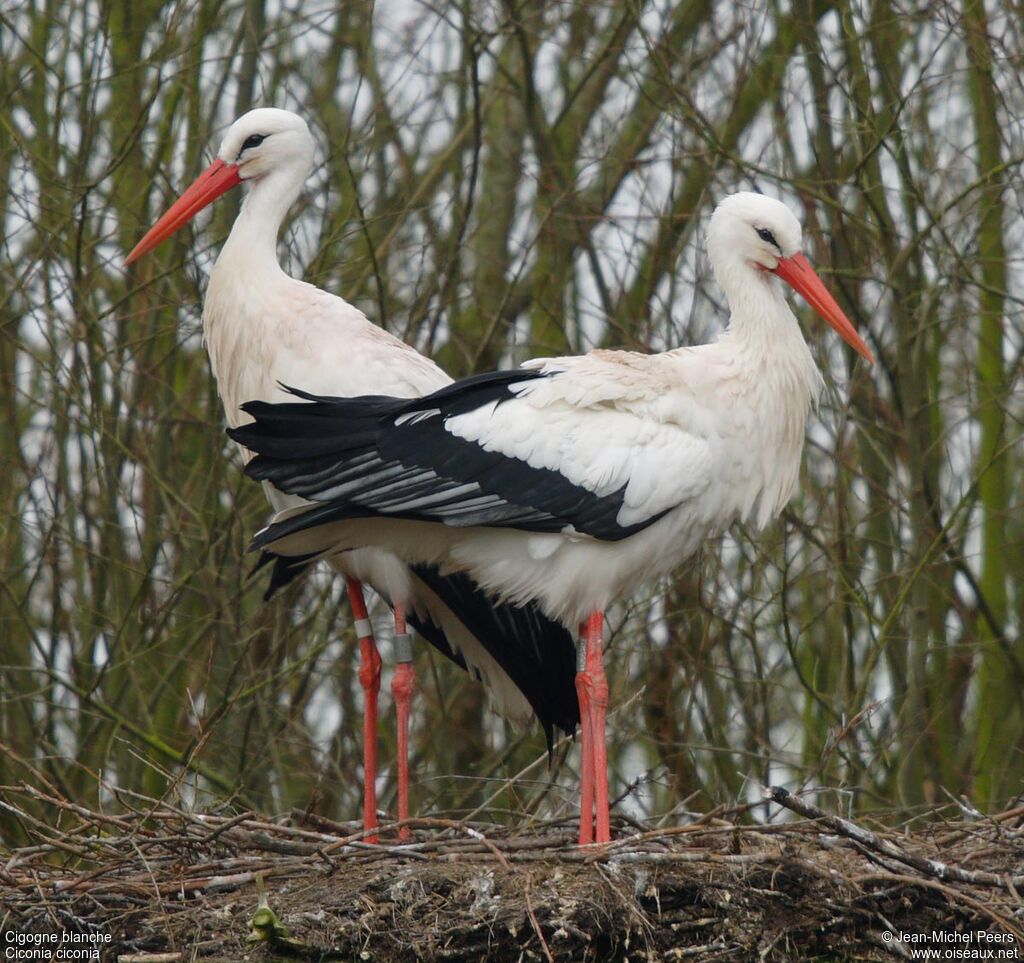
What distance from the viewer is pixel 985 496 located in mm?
10203

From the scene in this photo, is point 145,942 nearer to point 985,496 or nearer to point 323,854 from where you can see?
point 323,854

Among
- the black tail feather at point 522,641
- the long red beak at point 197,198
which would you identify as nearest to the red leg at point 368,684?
the black tail feather at point 522,641

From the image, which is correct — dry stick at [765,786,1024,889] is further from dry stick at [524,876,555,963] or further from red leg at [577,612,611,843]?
red leg at [577,612,611,843]

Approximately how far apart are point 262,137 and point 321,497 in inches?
86.5

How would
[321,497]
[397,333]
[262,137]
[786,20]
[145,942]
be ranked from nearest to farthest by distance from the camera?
1. [145,942]
2. [321,497]
3. [262,137]
4. [786,20]
5. [397,333]

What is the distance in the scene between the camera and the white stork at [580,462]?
6.51m

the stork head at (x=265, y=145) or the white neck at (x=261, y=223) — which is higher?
the stork head at (x=265, y=145)

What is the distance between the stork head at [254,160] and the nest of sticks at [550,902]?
2.75 m

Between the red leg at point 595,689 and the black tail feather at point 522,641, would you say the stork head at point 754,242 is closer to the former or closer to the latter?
the red leg at point 595,689

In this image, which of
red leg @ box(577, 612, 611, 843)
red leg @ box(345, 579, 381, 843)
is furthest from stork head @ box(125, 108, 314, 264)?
red leg @ box(577, 612, 611, 843)

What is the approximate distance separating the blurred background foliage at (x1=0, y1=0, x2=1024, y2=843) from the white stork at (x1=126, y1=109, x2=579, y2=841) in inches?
35.1

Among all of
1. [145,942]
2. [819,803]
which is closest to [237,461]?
[819,803]

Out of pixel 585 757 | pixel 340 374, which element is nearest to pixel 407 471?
pixel 340 374

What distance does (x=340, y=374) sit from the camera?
7.37 m
